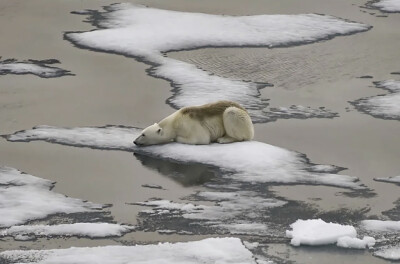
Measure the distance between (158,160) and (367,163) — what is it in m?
2.28

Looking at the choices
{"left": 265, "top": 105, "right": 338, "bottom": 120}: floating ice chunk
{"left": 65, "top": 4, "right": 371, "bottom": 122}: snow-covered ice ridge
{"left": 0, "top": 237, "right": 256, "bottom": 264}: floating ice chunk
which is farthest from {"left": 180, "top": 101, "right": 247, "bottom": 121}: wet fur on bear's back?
{"left": 0, "top": 237, "right": 256, "bottom": 264}: floating ice chunk

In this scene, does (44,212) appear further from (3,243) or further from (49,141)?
(49,141)

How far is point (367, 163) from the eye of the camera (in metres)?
11.9

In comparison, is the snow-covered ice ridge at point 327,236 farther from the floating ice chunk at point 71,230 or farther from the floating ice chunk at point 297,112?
the floating ice chunk at point 297,112

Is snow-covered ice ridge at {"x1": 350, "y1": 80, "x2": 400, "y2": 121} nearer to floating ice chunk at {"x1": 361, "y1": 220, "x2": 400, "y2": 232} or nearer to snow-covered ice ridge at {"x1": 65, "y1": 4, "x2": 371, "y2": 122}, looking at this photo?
snow-covered ice ridge at {"x1": 65, "y1": 4, "x2": 371, "y2": 122}

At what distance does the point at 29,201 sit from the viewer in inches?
410

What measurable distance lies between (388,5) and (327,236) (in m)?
11.1

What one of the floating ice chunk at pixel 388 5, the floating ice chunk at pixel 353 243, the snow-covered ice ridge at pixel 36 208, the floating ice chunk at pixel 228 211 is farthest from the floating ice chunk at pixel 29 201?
the floating ice chunk at pixel 388 5

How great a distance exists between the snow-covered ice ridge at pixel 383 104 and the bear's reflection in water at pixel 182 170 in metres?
3.19

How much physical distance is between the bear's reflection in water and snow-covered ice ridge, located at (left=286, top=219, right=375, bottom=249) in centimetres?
165

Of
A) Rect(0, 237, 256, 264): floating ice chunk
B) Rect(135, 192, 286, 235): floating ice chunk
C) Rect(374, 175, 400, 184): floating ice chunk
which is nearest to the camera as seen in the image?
Rect(0, 237, 256, 264): floating ice chunk

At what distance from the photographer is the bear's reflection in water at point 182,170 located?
36.9 feet

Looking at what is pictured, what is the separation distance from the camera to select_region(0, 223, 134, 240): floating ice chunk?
9648 millimetres

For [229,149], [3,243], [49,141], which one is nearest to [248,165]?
[229,149]
